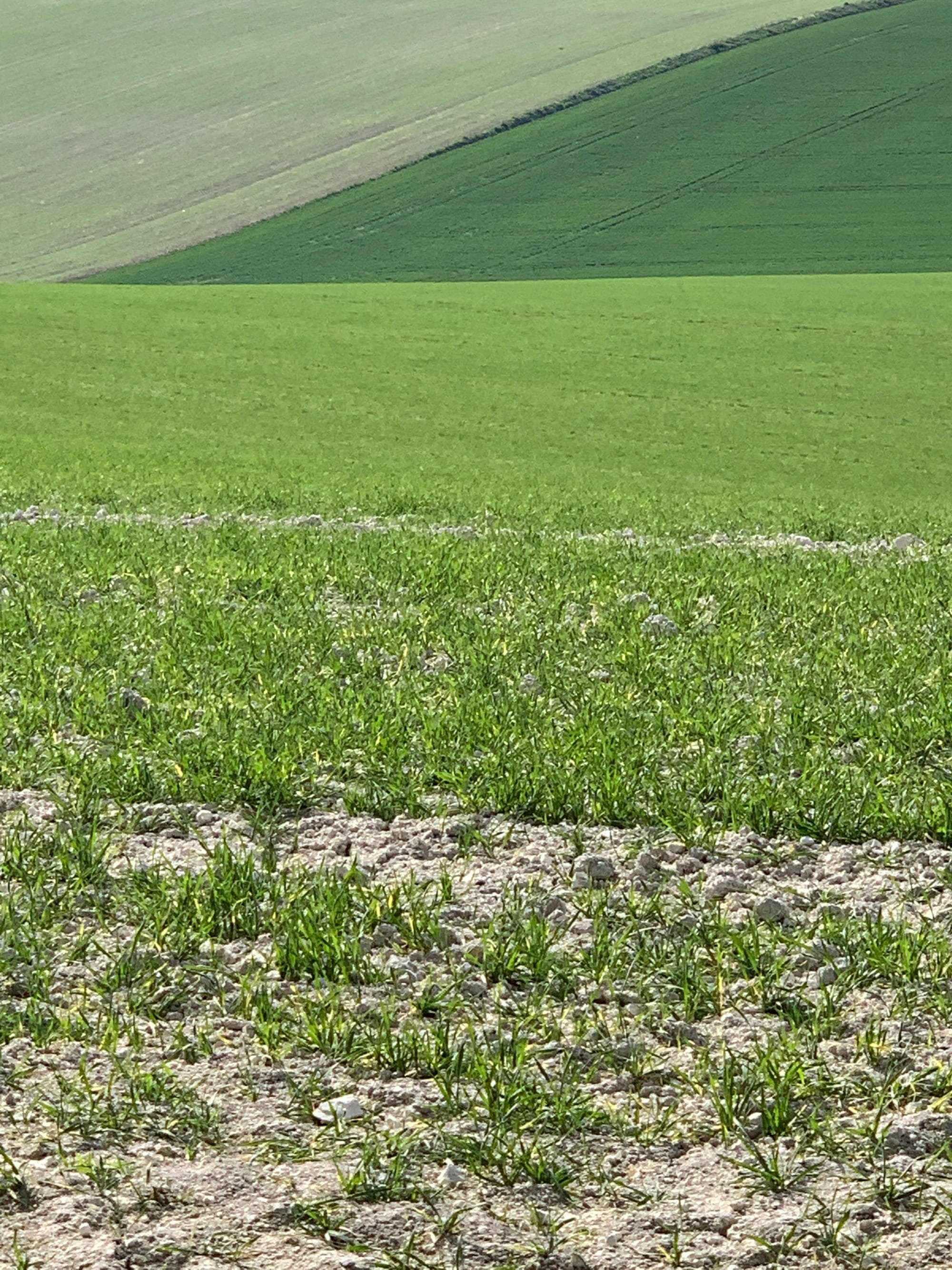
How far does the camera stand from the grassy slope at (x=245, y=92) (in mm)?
65500

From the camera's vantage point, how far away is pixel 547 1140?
3.44 metres

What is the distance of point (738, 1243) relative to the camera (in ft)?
10.2

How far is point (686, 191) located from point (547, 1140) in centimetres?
6389

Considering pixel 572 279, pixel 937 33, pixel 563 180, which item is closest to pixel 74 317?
pixel 572 279

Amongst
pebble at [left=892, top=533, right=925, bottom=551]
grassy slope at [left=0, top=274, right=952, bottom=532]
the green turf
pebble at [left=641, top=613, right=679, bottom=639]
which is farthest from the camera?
grassy slope at [left=0, top=274, right=952, bottom=532]

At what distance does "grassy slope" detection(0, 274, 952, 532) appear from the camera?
64.4ft

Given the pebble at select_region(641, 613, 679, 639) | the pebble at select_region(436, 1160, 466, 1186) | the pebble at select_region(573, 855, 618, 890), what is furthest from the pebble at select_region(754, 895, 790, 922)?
the pebble at select_region(641, 613, 679, 639)

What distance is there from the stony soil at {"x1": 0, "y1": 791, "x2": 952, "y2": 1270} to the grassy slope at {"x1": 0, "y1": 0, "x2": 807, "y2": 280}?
5919 cm

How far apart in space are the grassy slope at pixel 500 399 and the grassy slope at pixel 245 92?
2128 centimetres

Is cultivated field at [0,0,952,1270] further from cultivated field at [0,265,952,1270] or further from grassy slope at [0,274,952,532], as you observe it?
grassy slope at [0,274,952,532]

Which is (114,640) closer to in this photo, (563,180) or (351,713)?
(351,713)

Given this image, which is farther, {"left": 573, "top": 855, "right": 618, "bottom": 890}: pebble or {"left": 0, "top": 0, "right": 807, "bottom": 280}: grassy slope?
{"left": 0, "top": 0, "right": 807, "bottom": 280}: grassy slope

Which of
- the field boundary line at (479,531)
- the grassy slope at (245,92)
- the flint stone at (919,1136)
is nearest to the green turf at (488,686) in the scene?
the flint stone at (919,1136)

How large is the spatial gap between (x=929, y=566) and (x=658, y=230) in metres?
51.5
